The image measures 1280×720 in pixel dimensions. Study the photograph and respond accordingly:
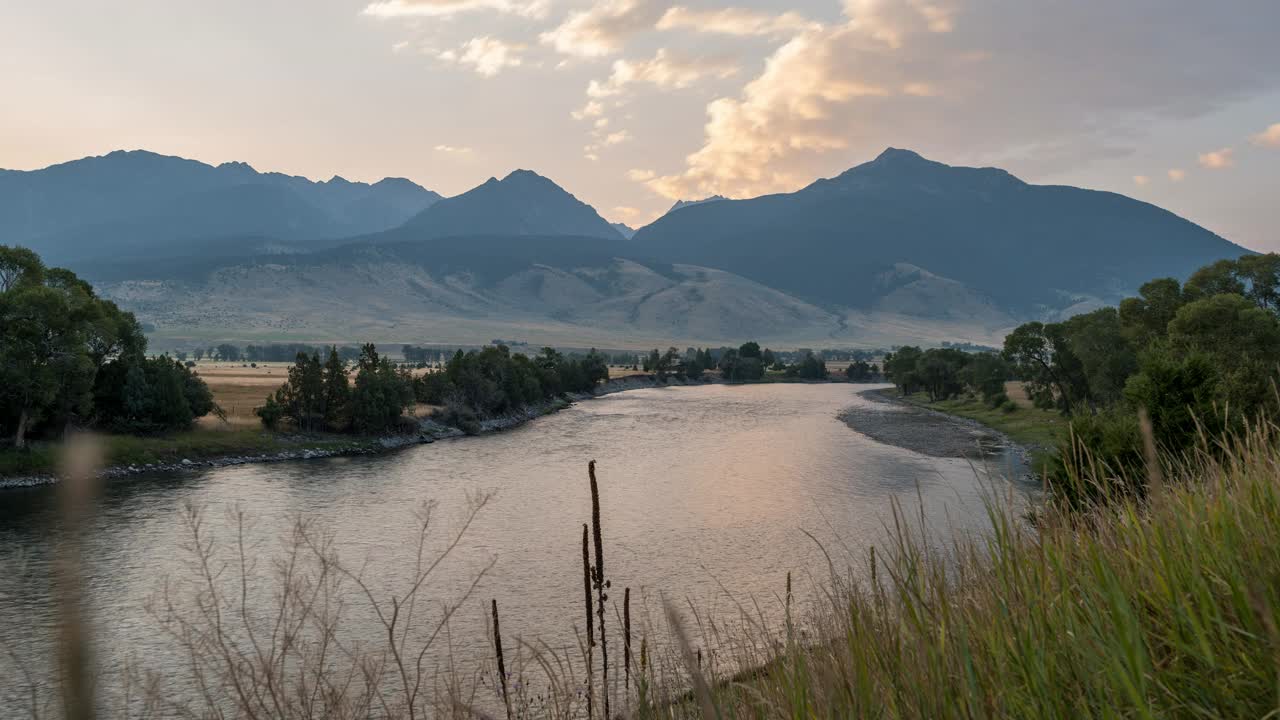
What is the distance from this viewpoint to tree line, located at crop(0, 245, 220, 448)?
54.5 meters

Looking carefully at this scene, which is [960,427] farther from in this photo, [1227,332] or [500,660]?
[500,660]

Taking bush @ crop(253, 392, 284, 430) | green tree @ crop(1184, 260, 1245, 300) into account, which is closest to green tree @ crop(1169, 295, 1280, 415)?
green tree @ crop(1184, 260, 1245, 300)

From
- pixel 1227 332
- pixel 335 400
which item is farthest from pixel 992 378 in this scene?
pixel 335 400

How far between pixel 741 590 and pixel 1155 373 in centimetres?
1847

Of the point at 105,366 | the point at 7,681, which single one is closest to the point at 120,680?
the point at 7,681

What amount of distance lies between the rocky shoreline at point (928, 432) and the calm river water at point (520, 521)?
447 centimetres

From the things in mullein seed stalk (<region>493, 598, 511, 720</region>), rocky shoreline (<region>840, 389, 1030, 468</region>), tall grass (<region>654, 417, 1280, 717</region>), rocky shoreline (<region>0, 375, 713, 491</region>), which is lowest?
rocky shoreline (<region>840, 389, 1030, 468</region>)

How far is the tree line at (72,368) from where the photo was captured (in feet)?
179

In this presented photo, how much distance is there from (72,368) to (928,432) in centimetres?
7604

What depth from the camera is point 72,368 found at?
56969mm

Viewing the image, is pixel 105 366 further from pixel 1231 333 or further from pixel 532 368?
pixel 1231 333

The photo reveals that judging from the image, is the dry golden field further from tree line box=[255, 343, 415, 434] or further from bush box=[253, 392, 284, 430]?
tree line box=[255, 343, 415, 434]

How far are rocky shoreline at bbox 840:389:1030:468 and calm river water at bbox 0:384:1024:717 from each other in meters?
4.47

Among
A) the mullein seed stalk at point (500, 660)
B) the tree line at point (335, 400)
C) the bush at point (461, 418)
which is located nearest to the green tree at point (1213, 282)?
the bush at point (461, 418)
